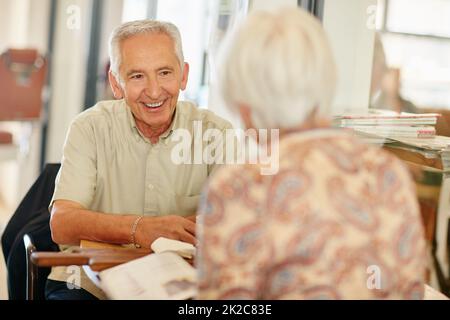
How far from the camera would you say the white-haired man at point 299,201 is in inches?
45.6

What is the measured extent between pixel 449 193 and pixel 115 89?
1.12 meters

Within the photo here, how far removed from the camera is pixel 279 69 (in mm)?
1184

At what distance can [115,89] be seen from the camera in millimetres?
2148

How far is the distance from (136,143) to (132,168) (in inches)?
3.0

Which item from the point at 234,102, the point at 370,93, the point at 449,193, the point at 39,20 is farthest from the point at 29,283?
the point at 39,20

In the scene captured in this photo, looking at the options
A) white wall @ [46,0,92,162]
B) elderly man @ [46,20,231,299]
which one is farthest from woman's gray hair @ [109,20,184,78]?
white wall @ [46,0,92,162]

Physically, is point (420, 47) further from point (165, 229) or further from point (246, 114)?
point (246, 114)

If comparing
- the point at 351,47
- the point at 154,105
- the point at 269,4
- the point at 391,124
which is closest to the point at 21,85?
the point at 269,4

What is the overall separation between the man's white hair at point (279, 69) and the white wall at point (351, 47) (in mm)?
1548

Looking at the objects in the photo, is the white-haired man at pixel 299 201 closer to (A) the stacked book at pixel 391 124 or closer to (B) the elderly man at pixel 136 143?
(B) the elderly man at pixel 136 143

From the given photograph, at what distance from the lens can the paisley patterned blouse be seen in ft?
3.79

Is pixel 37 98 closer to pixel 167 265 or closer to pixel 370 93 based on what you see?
pixel 370 93

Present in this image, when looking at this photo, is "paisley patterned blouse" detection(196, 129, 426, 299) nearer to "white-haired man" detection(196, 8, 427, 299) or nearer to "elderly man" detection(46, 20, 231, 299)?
"white-haired man" detection(196, 8, 427, 299)

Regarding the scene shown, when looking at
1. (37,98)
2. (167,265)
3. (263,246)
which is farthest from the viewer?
(37,98)
